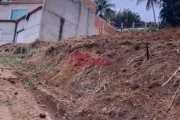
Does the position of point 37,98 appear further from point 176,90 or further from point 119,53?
point 176,90

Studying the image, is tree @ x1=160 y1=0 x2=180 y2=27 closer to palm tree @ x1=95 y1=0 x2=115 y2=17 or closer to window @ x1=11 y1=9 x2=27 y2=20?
window @ x1=11 y1=9 x2=27 y2=20

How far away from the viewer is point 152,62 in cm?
682

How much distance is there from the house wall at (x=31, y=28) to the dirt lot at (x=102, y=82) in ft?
30.9

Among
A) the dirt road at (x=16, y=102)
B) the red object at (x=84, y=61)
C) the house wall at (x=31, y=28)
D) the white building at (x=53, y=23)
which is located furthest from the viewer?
the white building at (x=53, y=23)

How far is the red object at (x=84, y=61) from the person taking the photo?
778 cm

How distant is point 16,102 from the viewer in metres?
6.85

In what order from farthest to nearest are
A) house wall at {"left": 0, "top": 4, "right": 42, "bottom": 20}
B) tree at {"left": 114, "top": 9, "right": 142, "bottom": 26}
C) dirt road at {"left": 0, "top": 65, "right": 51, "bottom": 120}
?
tree at {"left": 114, "top": 9, "right": 142, "bottom": 26}, house wall at {"left": 0, "top": 4, "right": 42, "bottom": 20}, dirt road at {"left": 0, "top": 65, "right": 51, "bottom": 120}

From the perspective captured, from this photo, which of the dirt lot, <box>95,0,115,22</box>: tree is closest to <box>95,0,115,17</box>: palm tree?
<box>95,0,115,22</box>: tree

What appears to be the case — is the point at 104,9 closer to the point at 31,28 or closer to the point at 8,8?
the point at 8,8

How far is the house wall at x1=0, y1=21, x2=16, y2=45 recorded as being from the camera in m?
21.4

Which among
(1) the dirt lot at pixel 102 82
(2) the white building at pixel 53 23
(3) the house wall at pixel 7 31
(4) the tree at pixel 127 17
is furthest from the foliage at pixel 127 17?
(1) the dirt lot at pixel 102 82

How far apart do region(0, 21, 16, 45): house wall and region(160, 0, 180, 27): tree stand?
359 inches

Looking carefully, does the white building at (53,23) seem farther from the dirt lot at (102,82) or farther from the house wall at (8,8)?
the dirt lot at (102,82)

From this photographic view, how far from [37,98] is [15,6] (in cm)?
1908
